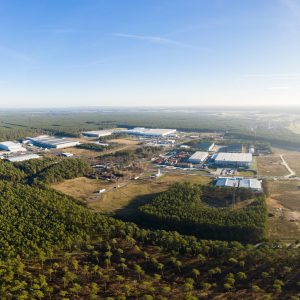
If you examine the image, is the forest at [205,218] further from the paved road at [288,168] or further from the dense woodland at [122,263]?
the paved road at [288,168]

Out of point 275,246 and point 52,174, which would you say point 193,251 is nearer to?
point 275,246

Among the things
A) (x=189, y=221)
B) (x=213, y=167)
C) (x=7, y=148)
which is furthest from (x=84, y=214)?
(x=7, y=148)

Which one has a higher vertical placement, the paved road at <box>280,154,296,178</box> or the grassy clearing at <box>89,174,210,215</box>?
the paved road at <box>280,154,296,178</box>

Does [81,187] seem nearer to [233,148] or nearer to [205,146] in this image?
[205,146]

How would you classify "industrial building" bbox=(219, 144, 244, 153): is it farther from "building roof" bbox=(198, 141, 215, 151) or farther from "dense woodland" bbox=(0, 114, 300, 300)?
"dense woodland" bbox=(0, 114, 300, 300)

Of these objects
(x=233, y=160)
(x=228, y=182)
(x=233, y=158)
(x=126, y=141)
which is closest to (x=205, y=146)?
(x=233, y=158)

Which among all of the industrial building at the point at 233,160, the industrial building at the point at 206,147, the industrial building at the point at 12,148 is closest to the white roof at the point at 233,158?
the industrial building at the point at 233,160

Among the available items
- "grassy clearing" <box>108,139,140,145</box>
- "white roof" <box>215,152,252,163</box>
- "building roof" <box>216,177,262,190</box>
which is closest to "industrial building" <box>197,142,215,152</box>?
"white roof" <box>215,152,252,163</box>
